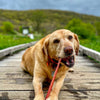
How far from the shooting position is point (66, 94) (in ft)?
5.47

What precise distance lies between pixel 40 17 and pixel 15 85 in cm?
3884

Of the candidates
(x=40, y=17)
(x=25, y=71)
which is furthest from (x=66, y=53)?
(x=40, y=17)

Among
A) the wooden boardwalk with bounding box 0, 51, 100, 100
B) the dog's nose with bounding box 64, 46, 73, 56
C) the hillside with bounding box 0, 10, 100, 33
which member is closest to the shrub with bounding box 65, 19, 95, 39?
the wooden boardwalk with bounding box 0, 51, 100, 100

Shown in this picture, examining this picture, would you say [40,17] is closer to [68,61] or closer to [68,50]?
[68,61]

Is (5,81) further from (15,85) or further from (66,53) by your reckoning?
(66,53)

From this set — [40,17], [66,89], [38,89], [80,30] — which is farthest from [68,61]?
[40,17]

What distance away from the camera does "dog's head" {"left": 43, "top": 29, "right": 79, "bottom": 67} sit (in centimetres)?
158

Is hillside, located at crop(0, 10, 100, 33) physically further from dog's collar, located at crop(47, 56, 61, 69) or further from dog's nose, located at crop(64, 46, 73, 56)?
dog's nose, located at crop(64, 46, 73, 56)

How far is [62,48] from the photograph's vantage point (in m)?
1.61

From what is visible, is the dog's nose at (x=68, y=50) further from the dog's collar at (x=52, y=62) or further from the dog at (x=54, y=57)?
the dog's collar at (x=52, y=62)

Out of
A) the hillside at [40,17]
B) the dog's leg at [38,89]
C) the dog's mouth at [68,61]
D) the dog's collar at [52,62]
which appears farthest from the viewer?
the hillside at [40,17]

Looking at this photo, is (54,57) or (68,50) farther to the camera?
(54,57)

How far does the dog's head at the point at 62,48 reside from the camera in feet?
5.19

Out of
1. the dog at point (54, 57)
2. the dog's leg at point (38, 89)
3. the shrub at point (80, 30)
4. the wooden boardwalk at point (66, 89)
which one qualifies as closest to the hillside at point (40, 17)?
the shrub at point (80, 30)
